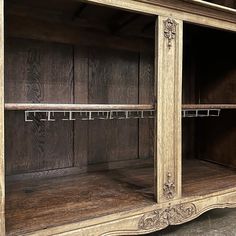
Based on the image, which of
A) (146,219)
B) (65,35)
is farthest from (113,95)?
(146,219)

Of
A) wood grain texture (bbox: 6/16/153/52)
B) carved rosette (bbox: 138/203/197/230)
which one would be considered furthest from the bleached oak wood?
wood grain texture (bbox: 6/16/153/52)

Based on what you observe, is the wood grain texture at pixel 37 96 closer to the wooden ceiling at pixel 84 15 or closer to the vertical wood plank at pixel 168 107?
the wooden ceiling at pixel 84 15

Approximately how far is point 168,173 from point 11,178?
891 mm

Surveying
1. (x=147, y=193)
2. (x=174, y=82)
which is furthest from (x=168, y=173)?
(x=174, y=82)

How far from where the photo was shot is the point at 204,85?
2.02m

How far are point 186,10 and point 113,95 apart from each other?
2.42 ft

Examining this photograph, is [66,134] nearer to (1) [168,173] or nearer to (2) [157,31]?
(1) [168,173]

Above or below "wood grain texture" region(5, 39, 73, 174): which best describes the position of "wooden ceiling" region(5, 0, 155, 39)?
above

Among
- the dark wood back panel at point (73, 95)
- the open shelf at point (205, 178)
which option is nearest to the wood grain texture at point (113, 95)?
the dark wood back panel at point (73, 95)

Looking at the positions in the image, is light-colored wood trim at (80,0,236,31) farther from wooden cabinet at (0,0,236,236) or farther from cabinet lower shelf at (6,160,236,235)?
cabinet lower shelf at (6,160,236,235)

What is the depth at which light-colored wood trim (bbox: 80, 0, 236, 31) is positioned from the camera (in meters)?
1.12

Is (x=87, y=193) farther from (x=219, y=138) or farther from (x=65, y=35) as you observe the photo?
(x=219, y=138)

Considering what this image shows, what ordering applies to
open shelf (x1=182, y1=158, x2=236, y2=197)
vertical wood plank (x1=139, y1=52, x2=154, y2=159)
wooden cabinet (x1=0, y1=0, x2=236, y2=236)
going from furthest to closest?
vertical wood plank (x1=139, y1=52, x2=154, y2=159) → open shelf (x1=182, y1=158, x2=236, y2=197) → wooden cabinet (x1=0, y1=0, x2=236, y2=236)

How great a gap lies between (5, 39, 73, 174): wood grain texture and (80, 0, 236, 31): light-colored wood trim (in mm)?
631
